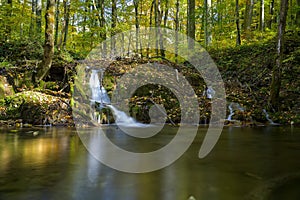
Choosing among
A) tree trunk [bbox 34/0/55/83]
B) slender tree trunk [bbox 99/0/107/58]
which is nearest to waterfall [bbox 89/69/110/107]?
tree trunk [bbox 34/0/55/83]

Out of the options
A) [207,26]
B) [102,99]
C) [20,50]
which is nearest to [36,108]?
[102,99]

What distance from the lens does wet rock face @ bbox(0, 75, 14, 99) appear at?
32.8 ft

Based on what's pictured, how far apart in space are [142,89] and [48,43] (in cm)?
384

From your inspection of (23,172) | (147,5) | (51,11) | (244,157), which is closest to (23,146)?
(23,172)

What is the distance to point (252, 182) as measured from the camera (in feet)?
11.5

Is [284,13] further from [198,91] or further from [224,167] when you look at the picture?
[224,167]

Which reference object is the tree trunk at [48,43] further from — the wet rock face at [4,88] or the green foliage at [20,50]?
the green foliage at [20,50]

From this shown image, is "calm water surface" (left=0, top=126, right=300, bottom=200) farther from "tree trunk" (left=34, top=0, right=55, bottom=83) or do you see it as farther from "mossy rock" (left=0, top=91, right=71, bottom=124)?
"tree trunk" (left=34, top=0, right=55, bottom=83)

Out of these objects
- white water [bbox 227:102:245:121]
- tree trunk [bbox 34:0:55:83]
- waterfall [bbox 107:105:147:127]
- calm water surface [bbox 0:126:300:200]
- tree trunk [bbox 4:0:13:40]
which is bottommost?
calm water surface [bbox 0:126:300:200]

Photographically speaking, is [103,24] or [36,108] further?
[103,24]

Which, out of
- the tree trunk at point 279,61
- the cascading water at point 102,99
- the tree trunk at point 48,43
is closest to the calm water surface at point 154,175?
the cascading water at point 102,99

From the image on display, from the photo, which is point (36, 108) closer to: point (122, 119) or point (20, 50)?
point (122, 119)

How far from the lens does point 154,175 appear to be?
386cm

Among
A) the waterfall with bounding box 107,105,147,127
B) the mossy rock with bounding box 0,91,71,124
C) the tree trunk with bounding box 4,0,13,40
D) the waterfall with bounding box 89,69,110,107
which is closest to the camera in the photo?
the mossy rock with bounding box 0,91,71,124
